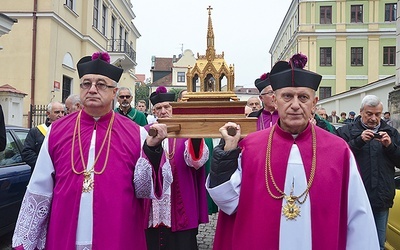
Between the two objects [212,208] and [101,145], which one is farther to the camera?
[212,208]

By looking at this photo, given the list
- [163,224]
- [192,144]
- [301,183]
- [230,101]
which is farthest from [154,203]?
[301,183]

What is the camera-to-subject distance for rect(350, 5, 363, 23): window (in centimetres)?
3597

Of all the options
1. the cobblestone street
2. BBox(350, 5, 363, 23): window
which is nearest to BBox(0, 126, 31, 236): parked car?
the cobblestone street

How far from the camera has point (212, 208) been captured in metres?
5.33

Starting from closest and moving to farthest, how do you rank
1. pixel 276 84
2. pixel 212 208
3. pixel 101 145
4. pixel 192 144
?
pixel 276 84, pixel 101 145, pixel 192 144, pixel 212 208

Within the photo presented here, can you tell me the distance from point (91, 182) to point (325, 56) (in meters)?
36.7

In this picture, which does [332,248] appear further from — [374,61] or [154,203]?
[374,61]

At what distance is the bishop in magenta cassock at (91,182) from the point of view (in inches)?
98.7

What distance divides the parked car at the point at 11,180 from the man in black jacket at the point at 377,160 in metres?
4.45

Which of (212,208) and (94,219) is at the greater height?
(94,219)

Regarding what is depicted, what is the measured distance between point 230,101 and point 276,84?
437mm

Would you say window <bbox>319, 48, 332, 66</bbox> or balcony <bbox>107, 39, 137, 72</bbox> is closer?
balcony <bbox>107, 39, 137, 72</bbox>

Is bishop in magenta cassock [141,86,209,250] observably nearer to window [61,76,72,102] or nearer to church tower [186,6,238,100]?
church tower [186,6,238,100]

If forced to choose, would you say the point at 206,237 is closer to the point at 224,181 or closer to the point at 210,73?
the point at 210,73
